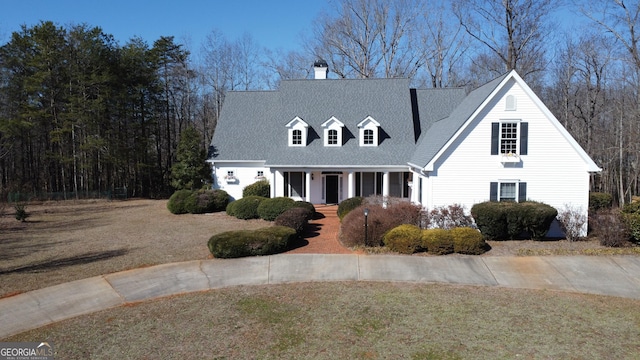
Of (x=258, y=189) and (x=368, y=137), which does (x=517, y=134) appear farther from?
(x=258, y=189)

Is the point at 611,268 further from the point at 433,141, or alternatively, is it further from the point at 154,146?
the point at 154,146

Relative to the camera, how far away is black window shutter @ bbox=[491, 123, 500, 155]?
17.7 metres

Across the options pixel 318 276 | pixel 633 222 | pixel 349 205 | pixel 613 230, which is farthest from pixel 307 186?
pixel 633 222

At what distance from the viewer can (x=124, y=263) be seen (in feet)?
46.2

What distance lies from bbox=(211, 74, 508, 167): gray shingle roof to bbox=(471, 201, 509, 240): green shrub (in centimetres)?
788

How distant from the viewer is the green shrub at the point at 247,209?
74.0 feet

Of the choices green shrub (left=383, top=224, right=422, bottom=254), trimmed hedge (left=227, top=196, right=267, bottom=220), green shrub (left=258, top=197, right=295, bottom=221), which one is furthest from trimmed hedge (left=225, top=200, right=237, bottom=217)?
green shrub (left=383, top=224, right=422, bottom=254)

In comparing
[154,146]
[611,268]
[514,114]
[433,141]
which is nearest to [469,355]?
[611,268]

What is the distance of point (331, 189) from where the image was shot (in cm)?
2662

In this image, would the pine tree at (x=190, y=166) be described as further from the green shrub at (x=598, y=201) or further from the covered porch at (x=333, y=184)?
the green shrub at (x=598, y=201)

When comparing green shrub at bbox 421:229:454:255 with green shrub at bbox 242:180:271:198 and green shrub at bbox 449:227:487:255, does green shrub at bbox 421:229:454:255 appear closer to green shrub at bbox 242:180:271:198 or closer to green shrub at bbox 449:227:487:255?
green shrub at bbox 449:227:487:255

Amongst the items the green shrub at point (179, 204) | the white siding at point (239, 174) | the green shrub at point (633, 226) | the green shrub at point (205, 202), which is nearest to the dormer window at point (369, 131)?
the white siding at point (239, 174)

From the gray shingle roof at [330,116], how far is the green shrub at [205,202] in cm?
283

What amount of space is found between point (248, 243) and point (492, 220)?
30.4ft
